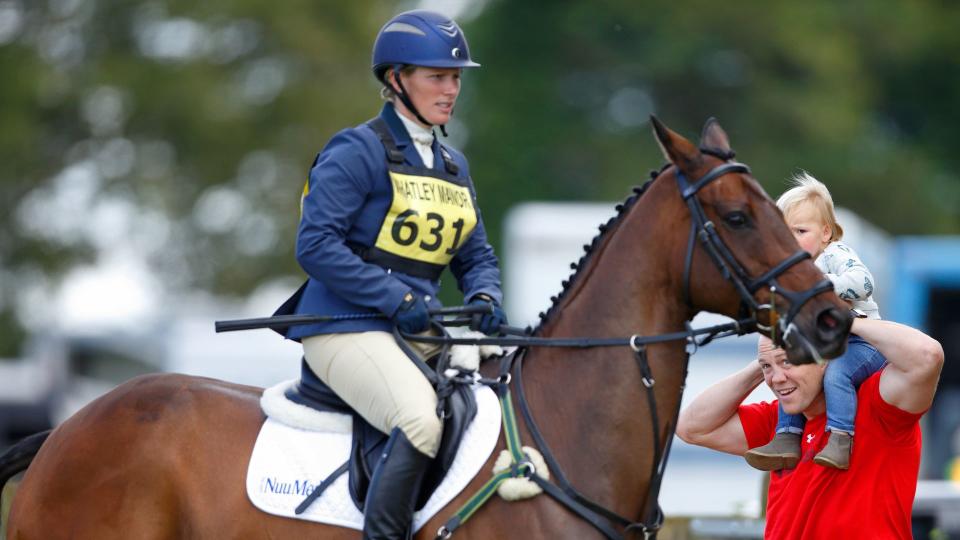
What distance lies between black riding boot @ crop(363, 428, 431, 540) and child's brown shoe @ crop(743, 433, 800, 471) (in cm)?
138

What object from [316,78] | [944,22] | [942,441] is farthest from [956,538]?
[944,22]

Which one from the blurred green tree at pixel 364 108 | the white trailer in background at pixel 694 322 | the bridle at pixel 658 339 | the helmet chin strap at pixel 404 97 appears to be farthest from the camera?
the blurred green tree at pixel 364 108

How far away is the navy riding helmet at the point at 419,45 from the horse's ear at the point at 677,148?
2.98 ft

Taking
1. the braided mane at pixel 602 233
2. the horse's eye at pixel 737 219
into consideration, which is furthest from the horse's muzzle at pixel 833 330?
the braided mane at pixel 602 233

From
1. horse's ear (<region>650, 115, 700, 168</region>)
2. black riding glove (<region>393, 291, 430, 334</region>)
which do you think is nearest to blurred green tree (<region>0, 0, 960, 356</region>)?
black riding glove (<region>393, 291, 430, 334</region>)

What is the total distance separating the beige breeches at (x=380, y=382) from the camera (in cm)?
548

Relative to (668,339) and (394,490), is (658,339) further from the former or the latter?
(394,490)

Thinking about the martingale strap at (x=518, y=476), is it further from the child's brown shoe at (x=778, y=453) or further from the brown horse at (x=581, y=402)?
the child's brown shoe at (x=778, y=453)

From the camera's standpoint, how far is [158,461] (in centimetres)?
589

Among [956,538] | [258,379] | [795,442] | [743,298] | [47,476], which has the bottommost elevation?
[258,379]

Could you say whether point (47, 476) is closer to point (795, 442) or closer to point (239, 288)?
point (795, 442)

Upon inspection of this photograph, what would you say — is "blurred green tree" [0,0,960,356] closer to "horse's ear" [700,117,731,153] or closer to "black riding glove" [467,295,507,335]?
"black riding glove" [467,295,507,335]

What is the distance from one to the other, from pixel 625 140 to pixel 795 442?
2583 cm

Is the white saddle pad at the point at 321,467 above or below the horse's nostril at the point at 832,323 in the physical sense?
below
